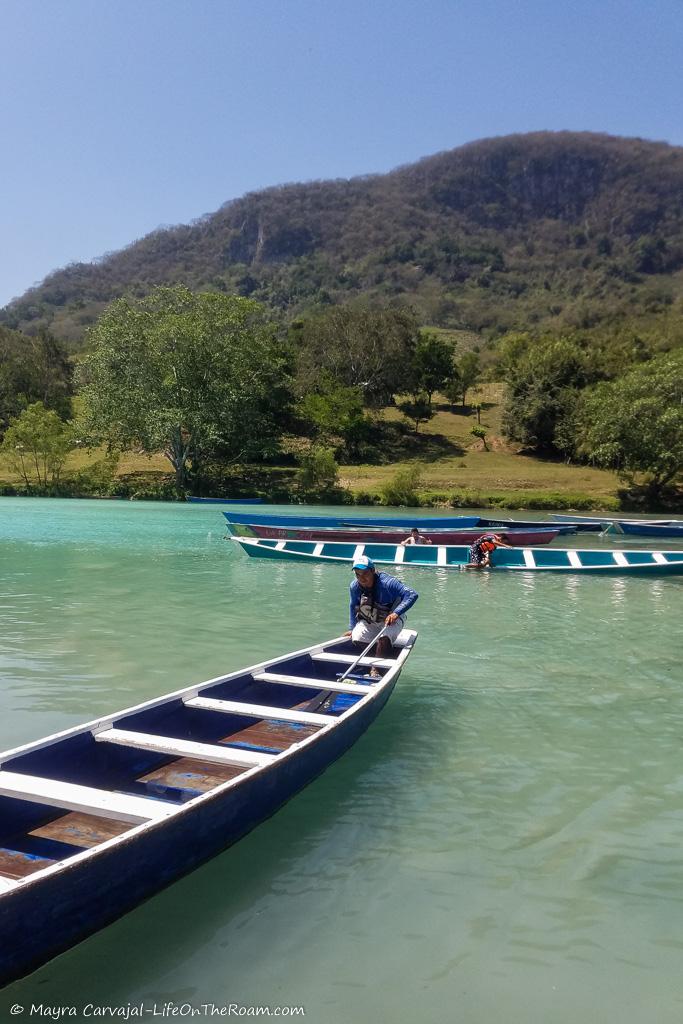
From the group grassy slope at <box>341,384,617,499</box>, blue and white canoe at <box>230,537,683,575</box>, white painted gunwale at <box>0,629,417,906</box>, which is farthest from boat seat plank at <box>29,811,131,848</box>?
grassy slope at <box>341,384,617,499</box>

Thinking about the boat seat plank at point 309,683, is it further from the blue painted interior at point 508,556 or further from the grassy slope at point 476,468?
the grassy slope at point 476,468

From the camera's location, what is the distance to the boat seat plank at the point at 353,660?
29.1ft

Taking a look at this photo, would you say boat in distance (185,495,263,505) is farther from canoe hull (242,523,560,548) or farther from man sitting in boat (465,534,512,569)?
man sitting in boat (465,534,512,569)

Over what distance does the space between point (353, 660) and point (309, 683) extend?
1.09 m

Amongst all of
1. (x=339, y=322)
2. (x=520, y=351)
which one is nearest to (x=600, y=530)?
(x=339, y=322)

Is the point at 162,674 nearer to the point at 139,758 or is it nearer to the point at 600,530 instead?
the point at 139,758

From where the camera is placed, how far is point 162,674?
1034cm

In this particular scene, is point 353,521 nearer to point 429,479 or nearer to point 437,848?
point 429,479

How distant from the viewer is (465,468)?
59.7 meters

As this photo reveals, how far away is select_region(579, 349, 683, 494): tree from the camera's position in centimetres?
4662

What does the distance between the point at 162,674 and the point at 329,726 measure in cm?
455

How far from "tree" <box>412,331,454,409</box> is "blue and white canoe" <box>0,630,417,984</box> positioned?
7189 cm

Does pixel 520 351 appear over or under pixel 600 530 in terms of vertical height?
over

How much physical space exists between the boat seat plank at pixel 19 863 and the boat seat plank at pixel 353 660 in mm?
4647
